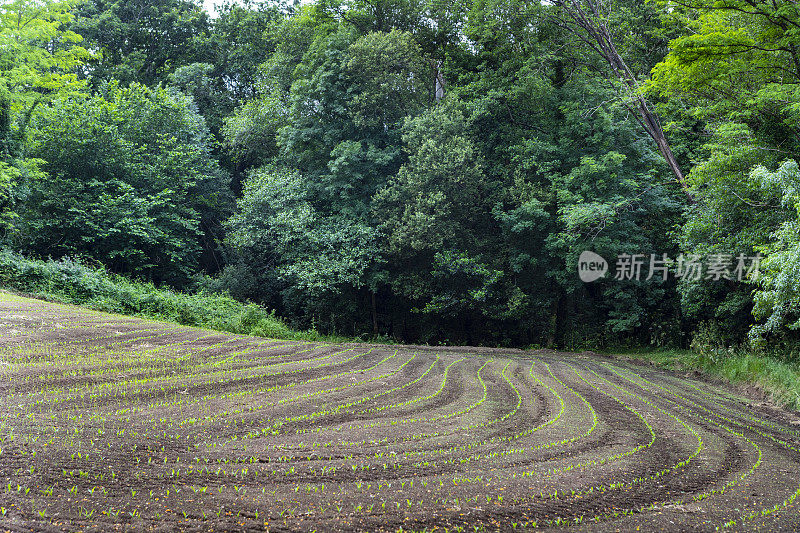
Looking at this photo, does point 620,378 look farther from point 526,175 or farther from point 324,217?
point 324,217

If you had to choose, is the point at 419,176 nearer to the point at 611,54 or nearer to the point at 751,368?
the point at 611,54

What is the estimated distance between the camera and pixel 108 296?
13391mm

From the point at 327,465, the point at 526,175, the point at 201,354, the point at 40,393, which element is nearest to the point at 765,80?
the point at 526,175

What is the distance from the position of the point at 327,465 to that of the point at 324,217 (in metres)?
13.8

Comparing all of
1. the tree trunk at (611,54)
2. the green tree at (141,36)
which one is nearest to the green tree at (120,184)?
the green tree at (141,36)

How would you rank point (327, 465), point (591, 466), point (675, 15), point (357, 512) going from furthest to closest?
point (675, 15) → point (591, 466) → point (327, 465) → point (357, 512)

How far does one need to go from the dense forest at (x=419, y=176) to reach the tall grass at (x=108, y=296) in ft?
7.94

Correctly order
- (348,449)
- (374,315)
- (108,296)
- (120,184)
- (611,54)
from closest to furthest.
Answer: (348,449) → (108,296) → (611,54) → (120,184) → (374,315)

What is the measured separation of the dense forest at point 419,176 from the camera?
51.4 feet

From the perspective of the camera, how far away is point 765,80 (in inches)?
440

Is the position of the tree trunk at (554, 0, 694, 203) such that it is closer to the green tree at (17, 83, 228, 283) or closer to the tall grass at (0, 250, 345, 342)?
the tall grass at (0, 250, 345, 342)

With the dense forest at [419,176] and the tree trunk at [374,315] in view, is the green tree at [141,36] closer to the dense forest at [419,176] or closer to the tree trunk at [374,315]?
the dense forest at [419,176]

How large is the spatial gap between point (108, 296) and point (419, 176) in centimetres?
953

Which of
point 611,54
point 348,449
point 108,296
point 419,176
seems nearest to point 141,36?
point 108,296
